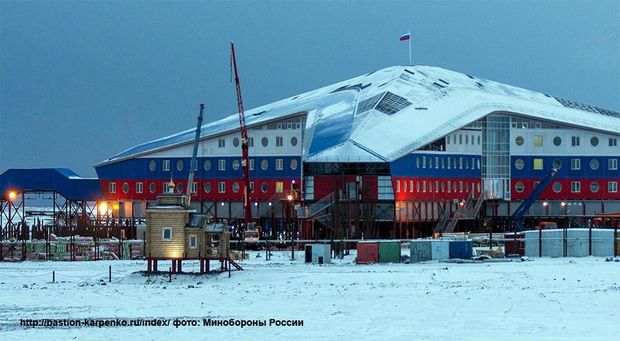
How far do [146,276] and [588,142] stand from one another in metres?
67.6

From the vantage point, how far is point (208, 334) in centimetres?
4309

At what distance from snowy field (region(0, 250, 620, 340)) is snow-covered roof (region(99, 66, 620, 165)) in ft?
124

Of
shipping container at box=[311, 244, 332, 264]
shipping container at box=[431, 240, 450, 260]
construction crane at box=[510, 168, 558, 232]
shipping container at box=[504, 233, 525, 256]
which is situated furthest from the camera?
construction crane at box=[510, 168, 558, 232]

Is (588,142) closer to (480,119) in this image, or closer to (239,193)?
(480,119)

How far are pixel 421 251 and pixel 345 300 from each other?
2951 centimetres

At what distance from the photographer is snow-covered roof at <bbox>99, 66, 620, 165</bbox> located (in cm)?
11700

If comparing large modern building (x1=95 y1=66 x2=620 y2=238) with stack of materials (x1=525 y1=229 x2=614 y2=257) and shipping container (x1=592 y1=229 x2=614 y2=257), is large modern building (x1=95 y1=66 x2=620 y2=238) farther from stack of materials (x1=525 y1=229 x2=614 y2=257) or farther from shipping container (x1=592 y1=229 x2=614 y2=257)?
shipping container (x1=592 y1=229 x2=614 y2=257)

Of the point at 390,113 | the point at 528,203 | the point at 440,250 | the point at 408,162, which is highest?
the point at 390,113

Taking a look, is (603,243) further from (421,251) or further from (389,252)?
(389,252)

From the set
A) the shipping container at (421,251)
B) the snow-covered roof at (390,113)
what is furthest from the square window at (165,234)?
the snow-covered roof at (390,113)

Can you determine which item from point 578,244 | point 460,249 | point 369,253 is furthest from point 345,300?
point 578,244

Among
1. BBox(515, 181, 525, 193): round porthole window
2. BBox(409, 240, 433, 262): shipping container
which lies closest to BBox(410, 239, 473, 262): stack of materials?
BBox(409, 240, 433, 262): shipping container

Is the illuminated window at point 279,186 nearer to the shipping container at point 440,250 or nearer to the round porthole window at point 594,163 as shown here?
the round porthole window at point 594,163

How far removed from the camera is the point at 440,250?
82.5m
